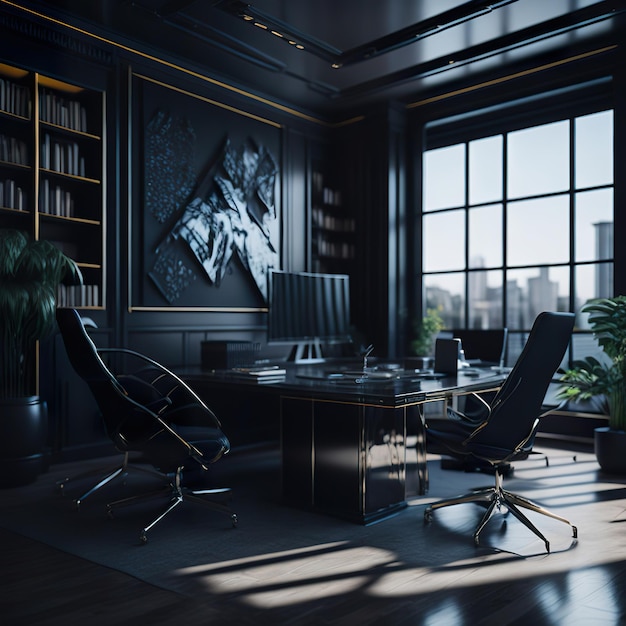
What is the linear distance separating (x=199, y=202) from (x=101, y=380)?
2885 mm

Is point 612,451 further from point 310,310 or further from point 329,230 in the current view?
point 329,230

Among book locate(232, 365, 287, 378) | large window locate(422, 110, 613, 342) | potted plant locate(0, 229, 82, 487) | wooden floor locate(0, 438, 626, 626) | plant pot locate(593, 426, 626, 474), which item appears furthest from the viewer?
large window locate(422, 110, 613, 342)

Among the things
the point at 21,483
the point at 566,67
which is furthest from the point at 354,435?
the point at 566,67

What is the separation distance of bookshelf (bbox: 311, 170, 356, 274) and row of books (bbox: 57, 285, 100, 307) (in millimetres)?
2613

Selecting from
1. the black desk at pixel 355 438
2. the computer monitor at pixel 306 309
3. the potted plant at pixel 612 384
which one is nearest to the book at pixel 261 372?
the black desk at pixel 355 438

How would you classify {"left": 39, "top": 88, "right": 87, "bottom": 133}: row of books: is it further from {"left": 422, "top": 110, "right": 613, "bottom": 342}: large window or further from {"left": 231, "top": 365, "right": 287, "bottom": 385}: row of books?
{"left": 422, "top": 110, "right": 613, "bottom": 342}: large window

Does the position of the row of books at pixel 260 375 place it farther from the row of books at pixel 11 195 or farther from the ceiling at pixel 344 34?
the ceiling at pixel 344 34

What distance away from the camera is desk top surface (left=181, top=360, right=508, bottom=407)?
122 inches

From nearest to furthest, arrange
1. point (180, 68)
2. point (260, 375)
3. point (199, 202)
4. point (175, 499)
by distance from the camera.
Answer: point (175, 499)
point (260, 375)
point (180, 68)
point (199, 202)

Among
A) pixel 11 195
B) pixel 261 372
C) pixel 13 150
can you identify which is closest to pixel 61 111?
pixel 13 150

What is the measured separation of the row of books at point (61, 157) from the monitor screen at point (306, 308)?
5.49 ft

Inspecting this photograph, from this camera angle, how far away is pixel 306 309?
5219mm

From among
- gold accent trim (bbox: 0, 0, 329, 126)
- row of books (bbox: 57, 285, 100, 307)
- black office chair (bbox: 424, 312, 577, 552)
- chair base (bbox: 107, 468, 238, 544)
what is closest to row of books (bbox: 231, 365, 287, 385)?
chair base (bbox: 107, 468, 238, 544)

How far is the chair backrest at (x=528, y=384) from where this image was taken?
2.85m
